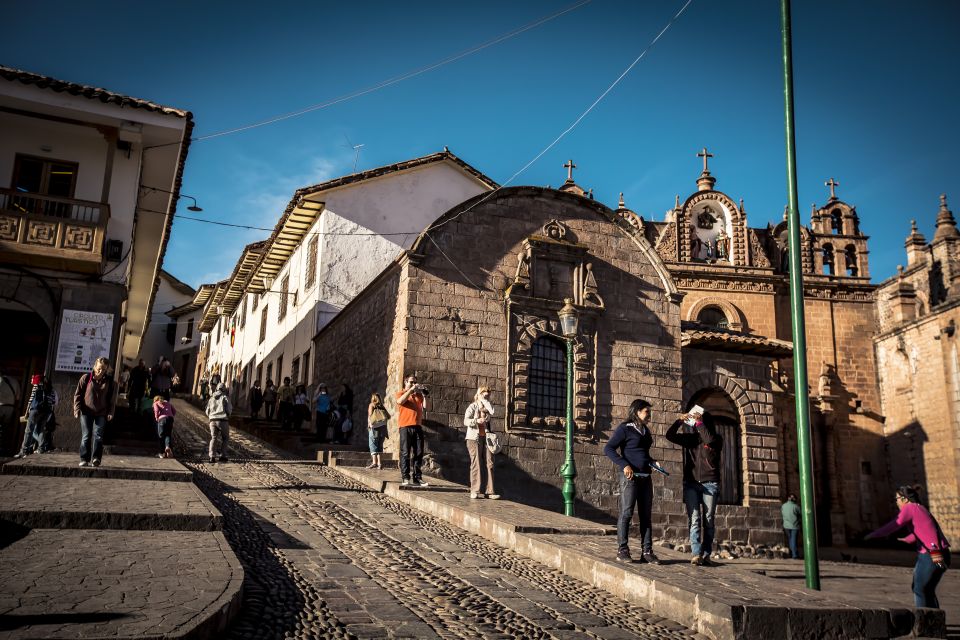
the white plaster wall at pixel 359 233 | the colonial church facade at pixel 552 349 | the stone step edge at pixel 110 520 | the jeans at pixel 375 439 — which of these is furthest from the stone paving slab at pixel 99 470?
the white plaster wall at pixel 359 233

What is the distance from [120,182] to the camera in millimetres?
17828

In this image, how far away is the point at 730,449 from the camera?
21609 mm

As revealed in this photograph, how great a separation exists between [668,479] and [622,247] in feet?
19.4

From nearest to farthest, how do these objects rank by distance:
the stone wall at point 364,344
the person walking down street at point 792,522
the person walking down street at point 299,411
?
the stone wall at point 364,344 → the person walking down street at point 792,522 → the person walking down street at point 299,411

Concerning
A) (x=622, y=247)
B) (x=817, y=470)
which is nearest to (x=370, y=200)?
(x=622, y=247)

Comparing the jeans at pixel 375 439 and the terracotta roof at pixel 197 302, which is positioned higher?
the terracotta roof at pixel 197 302

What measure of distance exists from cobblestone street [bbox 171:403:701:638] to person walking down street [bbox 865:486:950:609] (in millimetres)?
3732

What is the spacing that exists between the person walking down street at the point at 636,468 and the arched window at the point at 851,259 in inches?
1186

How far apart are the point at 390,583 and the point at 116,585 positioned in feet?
7.83

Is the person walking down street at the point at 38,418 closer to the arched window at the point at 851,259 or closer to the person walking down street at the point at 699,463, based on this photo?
the person walking down street at the point at 699,463

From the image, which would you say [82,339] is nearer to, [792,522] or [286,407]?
[286,407]

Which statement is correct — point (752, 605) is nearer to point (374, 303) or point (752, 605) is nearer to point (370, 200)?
point (374, 303)

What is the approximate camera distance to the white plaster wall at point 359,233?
26.5 m

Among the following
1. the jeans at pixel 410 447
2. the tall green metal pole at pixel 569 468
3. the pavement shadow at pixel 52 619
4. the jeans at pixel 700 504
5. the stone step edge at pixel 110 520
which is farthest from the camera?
the tall green metal pole at pixel 569 468
